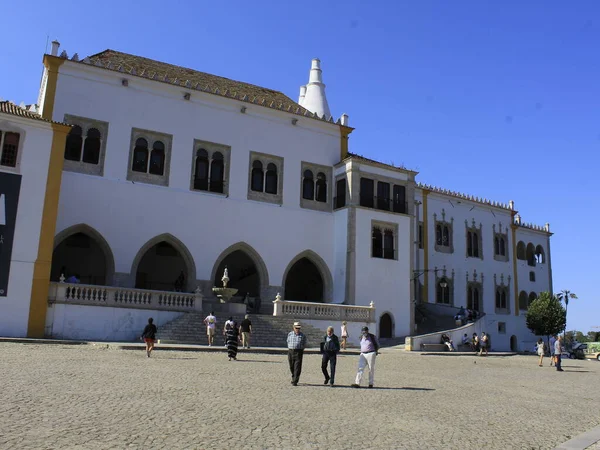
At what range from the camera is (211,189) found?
25.9 meters

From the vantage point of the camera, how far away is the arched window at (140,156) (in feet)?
80.0

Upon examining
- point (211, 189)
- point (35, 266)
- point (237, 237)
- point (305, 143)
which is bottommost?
point (35, 266)

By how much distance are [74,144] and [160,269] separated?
7.89 m

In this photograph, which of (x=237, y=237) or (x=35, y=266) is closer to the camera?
(x=35, y=266)

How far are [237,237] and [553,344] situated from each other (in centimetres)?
1344

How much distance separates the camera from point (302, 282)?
32.1 metres

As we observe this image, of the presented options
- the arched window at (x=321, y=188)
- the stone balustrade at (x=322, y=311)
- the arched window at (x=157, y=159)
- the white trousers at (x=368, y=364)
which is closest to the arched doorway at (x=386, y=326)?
the stone balustrade at (x=322, y=311)

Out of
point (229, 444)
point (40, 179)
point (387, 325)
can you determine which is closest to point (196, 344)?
point (40, 179)

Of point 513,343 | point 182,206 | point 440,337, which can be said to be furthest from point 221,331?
point 513,343

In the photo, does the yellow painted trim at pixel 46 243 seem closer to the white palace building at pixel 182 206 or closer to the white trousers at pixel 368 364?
the white palace building at pixel 182 206

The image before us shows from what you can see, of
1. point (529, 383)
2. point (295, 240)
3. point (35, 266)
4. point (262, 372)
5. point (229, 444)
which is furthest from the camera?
point (295, 240)

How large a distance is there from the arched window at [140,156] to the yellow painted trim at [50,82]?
11.7 ft

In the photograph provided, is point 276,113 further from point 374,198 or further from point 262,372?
point 262,372

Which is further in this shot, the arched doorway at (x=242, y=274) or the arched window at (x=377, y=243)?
the arched doorway at (x=242, y=274)
